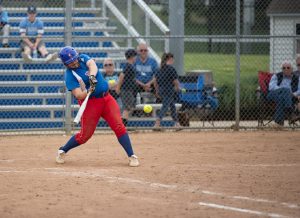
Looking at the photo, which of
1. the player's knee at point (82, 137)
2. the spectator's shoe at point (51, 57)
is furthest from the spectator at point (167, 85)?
the player's knee at point (82, 137)

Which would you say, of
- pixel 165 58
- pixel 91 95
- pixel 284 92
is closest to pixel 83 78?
pixel 91 95

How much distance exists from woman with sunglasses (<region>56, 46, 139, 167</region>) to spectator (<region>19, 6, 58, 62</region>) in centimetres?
652

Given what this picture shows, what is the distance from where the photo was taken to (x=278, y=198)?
888cm

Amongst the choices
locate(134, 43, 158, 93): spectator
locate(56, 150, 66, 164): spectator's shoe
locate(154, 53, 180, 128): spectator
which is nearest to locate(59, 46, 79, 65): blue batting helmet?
locate(56, 150, 66, 164): spectator's shoe

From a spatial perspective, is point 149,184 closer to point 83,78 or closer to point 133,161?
point 133,161

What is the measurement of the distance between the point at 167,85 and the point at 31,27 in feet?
12.6

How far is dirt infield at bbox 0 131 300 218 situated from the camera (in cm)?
833

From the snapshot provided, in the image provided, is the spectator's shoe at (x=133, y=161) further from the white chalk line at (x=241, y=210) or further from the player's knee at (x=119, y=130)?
Result: the white chalk line at (x=241, y=210)

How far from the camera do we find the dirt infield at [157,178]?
8.33 m

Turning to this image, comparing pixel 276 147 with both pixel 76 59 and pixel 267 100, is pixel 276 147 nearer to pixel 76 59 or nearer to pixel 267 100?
pixel 267 100

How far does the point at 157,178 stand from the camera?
10.4 meters

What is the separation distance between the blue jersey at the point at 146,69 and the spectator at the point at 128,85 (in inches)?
19.9

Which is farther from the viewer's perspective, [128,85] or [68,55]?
[128,85]

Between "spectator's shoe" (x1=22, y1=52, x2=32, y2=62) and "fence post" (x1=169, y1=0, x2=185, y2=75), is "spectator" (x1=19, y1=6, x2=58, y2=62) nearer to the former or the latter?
"spectator's shoe" (x1=22, y1=52, x2=32, y2=62)
